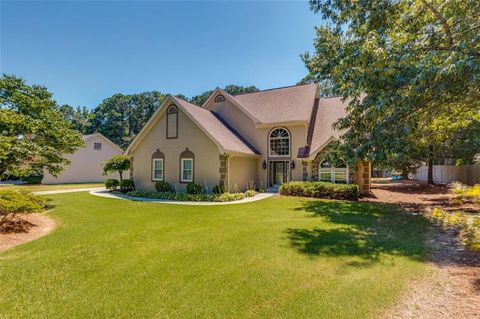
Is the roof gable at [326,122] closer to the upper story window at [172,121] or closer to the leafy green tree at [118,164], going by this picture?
the upper story window at [172,121]

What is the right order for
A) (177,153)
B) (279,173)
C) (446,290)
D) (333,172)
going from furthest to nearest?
(279,173), (333,172), (177,153), (446,290)

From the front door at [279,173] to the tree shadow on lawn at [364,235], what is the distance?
799cm

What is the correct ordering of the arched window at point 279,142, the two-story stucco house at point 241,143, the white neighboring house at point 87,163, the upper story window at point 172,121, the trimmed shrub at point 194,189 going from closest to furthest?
the trimmed shrub at point 194,189 < the two-story stucco house at point 241,143 < the upper story window at point 172,121 < the arched window at point 279,142 < the white neighboring house at point 87,163

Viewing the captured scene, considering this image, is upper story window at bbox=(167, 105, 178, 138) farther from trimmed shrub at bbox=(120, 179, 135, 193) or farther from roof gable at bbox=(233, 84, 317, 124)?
roof gable at bbox=(233, 84, 317, 124)

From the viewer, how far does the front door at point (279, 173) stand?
19500 mm

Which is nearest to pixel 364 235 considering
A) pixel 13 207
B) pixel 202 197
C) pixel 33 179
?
pixel 202 197

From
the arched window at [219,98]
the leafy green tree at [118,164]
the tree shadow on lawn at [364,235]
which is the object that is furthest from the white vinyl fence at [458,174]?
the leafy green tree at [118,164]

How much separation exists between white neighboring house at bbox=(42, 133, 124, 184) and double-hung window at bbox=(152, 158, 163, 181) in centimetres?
1479

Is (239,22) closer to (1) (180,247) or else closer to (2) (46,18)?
(2) (46,18)

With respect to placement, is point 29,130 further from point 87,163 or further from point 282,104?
point 87,163

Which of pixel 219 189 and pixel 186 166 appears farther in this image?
pixel 186 166

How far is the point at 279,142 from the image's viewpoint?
19500mm

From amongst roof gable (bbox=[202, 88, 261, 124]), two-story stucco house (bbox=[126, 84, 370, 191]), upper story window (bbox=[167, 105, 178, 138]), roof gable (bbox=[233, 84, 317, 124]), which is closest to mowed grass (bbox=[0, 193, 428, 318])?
two-story stucco house (bbox=[126, 84, 370, 191])

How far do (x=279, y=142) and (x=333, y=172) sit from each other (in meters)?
4.48
